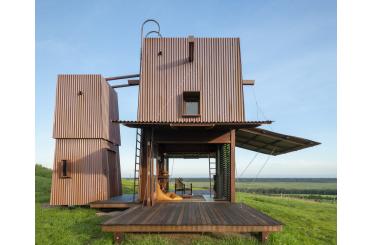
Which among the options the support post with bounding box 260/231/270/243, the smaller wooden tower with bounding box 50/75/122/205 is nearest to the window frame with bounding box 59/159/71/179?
the smaller wooden tower with bounding box 50/75/122/205

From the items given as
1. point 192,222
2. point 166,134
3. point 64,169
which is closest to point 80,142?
point 64,169

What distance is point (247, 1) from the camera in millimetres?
11586

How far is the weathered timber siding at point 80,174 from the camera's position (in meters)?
16.2

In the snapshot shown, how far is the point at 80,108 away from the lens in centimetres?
1691

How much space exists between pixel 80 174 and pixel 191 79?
848 centimetres

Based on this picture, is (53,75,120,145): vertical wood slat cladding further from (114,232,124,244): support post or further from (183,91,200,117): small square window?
(114,232,124,244): support post

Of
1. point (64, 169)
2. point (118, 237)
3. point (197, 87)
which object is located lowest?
point (118, 237)

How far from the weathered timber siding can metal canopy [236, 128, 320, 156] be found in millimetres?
8222

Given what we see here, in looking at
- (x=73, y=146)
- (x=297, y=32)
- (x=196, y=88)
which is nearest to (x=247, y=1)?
(x=297, y=32)

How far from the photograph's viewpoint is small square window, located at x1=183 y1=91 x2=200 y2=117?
46.0 feet

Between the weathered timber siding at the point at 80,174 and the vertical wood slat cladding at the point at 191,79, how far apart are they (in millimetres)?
4948

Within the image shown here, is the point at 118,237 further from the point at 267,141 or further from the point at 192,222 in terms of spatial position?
the point at 267,141
